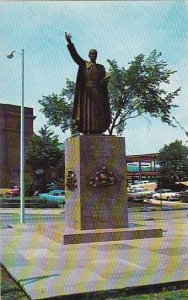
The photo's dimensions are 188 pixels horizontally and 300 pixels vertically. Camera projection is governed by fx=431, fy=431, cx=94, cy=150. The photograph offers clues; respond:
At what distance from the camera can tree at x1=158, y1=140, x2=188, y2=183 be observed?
58.9 m

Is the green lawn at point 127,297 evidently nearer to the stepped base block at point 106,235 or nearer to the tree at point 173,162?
the stepped base block at point 106,235

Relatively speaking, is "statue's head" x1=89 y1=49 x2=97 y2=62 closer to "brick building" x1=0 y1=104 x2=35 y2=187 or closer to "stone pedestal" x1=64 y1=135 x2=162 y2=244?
"stone pedestal" x1=64 y1=135 x2=162 y2=244

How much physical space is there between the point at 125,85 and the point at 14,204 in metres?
11.0

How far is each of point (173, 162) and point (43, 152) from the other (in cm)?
2252

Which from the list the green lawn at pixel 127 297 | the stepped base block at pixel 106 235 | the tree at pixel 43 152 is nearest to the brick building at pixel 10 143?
the tree at pixel 43 152

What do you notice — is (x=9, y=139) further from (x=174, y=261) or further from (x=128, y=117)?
(x=174, y=261)

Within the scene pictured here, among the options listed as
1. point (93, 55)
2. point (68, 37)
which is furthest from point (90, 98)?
point (68, 37)

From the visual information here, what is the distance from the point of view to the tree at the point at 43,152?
1777 inches

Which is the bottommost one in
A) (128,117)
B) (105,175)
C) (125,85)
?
(105,175)

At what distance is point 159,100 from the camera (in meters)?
30.2

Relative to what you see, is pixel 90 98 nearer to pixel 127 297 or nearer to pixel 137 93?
pixel 127 297

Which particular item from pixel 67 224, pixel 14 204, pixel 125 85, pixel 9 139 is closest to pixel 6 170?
pixel 9 139

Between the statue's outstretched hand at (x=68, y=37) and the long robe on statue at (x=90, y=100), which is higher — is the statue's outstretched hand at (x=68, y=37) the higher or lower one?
the higher one

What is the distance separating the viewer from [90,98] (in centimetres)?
1143
